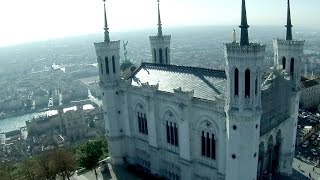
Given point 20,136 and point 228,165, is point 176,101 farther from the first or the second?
point 20,136

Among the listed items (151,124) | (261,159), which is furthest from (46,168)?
(261,159)

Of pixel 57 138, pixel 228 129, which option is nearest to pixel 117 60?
pixel 228 129

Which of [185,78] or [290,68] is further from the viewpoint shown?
[185,78]

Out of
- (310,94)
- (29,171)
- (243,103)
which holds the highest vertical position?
(243,103)

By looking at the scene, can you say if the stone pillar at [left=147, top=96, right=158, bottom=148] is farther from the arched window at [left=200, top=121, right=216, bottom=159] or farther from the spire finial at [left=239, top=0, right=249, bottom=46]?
the spire finial at [left=239, top=0, right=249, bottom=46]

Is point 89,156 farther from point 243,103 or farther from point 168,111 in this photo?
point 243,103

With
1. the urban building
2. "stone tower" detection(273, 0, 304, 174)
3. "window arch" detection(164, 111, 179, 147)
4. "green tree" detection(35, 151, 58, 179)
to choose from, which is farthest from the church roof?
the urban building
